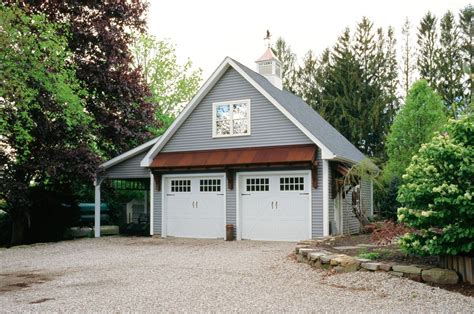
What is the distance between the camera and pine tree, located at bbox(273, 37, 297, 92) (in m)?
42.0

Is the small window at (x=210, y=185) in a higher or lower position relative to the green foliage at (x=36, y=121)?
lower

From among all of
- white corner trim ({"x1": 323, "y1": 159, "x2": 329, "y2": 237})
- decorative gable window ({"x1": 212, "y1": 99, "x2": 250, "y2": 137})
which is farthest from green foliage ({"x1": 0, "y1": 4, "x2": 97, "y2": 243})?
white corner trim ({"x1": 323, "y1": 159, "x2": 329, "y2": 237})

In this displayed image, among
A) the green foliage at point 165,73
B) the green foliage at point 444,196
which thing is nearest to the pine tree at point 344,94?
the green foliage at point 165,73

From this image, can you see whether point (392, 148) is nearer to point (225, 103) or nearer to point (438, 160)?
point (225, 103)

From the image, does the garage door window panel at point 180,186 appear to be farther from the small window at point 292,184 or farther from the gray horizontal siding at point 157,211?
the small window at point 292,184

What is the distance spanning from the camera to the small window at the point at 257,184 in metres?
16.1

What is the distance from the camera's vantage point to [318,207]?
15164 mm

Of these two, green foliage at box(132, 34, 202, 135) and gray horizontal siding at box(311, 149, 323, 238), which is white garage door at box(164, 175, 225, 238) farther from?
green foliage at box(132, 34, 202, 135)

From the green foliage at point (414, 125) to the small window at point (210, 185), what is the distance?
31.2ft

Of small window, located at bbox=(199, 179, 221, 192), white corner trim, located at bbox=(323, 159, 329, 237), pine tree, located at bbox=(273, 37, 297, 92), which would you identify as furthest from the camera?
pine tree, located at bbox=(273, 37, 297, 92)

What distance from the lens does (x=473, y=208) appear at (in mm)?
7586

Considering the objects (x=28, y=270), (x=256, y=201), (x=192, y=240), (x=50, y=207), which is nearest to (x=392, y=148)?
(x=256, y=201)

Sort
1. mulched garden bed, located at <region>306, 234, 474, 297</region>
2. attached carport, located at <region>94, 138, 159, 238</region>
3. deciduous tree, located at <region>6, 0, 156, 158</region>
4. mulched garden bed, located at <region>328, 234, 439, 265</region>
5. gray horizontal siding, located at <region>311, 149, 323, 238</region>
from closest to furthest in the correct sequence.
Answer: mulched garden bed, located at <region>306, 234, 474, 297</region>
mulched garden bed, located at <region>328, 234, 439, 265</region>
gray horizontal siding, located at <region>311, 149, 323, 238</region>
attached carport, located at <region>94, 138, 159, 238</region>
deciduous tree, located at <region>6, 0, 156, 158</region>

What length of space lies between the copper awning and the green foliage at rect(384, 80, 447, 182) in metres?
8.93
